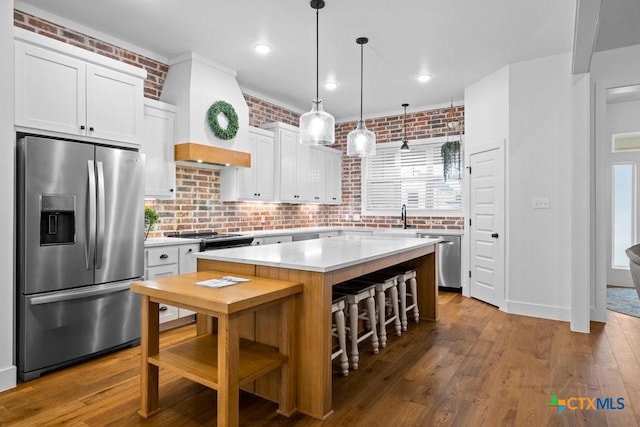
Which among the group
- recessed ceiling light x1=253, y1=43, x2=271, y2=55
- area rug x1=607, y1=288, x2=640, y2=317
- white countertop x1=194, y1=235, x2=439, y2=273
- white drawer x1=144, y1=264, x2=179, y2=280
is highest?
recessed ceiling light x1=253, y1=43, x2=271, y2=55

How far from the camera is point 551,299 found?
4.14 m

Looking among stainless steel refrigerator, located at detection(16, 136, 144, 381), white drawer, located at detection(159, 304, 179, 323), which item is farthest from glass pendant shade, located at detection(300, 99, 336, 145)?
white drawer, located at detection(159, 304, 179, 323)

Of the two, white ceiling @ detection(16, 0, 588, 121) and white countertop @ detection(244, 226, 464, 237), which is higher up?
white ceiling @ detection(16, 0, 588, 121)

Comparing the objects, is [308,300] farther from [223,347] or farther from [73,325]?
[73,325]

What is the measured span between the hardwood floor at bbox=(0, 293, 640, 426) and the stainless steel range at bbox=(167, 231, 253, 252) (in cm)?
91

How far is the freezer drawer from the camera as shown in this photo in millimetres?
2592

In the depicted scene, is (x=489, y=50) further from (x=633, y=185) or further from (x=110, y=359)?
(x=110, y=359)

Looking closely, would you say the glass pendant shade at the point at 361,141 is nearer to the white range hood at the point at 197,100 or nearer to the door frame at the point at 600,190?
the white range hood at the point at 197,100

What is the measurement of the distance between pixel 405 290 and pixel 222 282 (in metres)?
2.25

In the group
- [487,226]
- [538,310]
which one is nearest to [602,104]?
[487,226]

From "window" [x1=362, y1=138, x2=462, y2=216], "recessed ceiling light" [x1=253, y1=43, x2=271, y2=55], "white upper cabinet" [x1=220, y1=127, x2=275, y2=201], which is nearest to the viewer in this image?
"recessed ceiling light" [x1=253, y1=43, x2=271, y2=55]

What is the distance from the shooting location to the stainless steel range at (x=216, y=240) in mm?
3904

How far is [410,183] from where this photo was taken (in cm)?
636

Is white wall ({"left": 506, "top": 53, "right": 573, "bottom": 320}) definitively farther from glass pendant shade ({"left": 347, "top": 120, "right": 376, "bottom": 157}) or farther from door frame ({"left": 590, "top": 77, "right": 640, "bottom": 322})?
glass pendant shade ({"left": 347, "top": 120, "right": 376, "bottom": 157})
